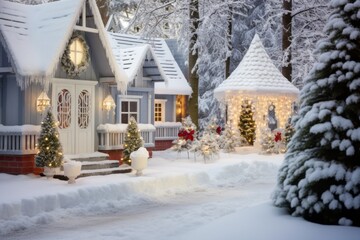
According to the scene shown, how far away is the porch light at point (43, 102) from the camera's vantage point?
16438 millimetres

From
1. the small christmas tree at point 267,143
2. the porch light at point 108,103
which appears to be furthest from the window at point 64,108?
the small christmas tree at point 267,143

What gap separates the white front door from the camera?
17.5m

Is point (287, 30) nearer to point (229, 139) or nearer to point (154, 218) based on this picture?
point (229, 139)

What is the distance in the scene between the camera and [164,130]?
2888 cm

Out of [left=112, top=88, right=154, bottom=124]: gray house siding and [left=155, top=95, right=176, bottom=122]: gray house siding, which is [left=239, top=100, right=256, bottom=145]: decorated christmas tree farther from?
[left=112, top=88, right=154, bottom=124]: gray house siding

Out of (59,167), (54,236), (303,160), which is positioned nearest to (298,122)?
(303,160)

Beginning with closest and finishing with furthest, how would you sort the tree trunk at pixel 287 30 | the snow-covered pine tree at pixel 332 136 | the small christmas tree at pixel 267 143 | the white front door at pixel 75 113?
1. the snow-covered pine tree at pixel 332 136
2. the white front door at pixel 75 113
3. the small christmas tree at pixel 267 143
4. the tree trunk at pixel 287 30

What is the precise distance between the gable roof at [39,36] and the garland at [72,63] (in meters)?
0.64

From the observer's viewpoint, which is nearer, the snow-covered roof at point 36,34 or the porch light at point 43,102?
the snow-covered roof at point 36,34

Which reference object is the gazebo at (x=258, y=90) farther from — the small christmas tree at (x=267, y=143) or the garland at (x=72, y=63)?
the garland at (x=72, y=63)

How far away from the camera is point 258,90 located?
24.6m

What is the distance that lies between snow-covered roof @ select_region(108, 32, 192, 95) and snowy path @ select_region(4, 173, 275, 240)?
8.85 m

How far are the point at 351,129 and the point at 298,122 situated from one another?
880 millimetres

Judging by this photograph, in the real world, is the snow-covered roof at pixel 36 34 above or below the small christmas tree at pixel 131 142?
above
